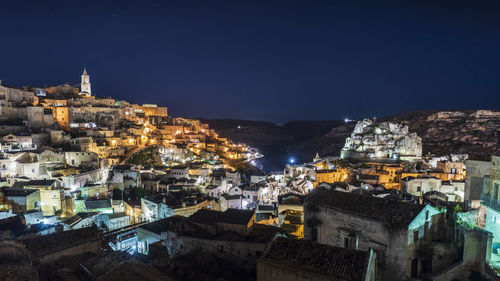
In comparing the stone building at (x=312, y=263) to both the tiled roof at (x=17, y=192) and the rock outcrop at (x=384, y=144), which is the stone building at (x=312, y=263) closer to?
the tiled roof at (x=17, y=192)

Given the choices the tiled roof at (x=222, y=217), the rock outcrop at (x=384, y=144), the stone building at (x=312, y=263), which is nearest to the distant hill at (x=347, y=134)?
the rock outcrop at (x=384, y=144)

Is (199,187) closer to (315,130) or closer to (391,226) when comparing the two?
(391,226)

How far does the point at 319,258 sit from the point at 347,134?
12066 cm

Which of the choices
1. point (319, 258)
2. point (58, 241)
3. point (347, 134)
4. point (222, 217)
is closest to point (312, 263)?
point (319, 258)

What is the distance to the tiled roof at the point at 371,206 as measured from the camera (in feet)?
39.7

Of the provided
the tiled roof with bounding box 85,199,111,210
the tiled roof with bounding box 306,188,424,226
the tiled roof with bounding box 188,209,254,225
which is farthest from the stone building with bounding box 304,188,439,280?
the tiled roof with bounding box 85,199,111,210

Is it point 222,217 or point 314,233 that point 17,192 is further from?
point 314,233

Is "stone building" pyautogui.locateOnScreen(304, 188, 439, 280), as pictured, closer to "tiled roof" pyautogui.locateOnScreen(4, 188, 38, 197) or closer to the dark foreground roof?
"tiled roof" pyautogui.locateOnScreen(4, 188, 38, 197)

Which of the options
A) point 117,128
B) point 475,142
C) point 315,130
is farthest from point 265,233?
point 315,130

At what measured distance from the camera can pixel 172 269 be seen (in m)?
12.7

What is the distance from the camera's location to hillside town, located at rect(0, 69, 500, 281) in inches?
424

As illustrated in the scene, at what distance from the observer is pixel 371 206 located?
13.1 meters

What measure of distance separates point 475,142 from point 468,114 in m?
26.0

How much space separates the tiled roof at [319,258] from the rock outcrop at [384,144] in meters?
55.4
